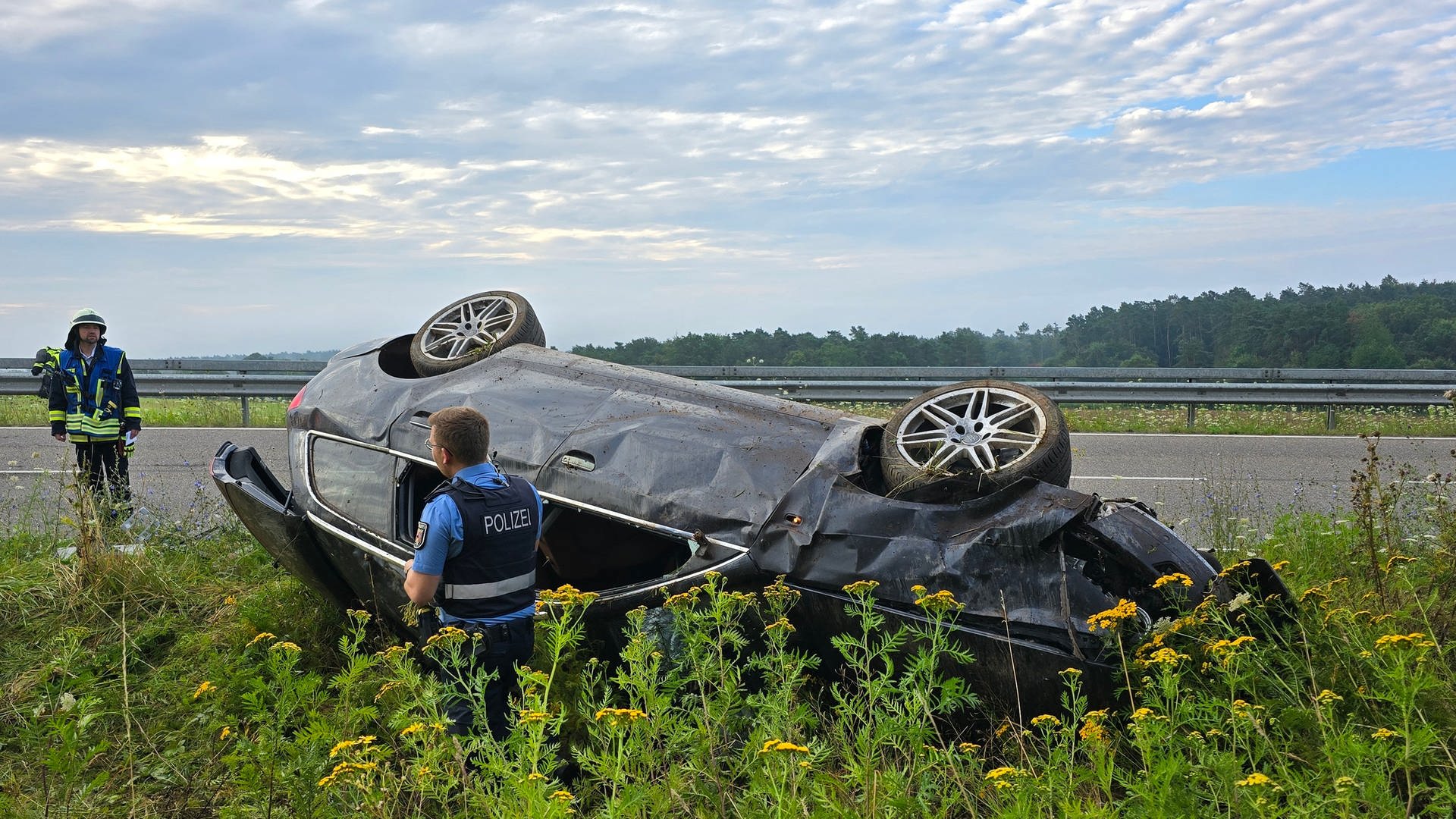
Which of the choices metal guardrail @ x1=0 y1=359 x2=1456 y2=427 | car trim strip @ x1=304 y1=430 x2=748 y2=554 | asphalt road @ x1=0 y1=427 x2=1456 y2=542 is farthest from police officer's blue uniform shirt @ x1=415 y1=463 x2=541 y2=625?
metal guardrail @ x1=0 y1=359 x2=1456 y2=427

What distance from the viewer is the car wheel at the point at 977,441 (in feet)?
12.8

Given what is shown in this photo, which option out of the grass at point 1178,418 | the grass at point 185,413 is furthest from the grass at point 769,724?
the grass at point 185,413

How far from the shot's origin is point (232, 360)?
1548cm

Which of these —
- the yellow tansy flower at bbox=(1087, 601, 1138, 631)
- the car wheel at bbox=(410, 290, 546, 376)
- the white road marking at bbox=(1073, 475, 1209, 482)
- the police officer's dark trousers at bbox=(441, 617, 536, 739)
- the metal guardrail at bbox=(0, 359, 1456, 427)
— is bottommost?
the white road marking at bbox=(1073, 475, 1209, 482)

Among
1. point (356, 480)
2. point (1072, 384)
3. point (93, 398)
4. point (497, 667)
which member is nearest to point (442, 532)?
point (497, 667)

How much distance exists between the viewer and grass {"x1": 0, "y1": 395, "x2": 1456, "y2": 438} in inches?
535

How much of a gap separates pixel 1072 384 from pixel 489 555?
1200 centimetres

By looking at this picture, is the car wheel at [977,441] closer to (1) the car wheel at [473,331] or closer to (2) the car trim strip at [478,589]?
(2) the car trim strip at [478,589]

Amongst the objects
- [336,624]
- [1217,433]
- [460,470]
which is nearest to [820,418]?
[460,470]

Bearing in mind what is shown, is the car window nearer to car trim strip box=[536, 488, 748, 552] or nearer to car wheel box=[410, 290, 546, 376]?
car wheel box=[410, 290, 546, 376]

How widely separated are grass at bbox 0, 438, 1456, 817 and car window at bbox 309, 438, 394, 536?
0.68 m

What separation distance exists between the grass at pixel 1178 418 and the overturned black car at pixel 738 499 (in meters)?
8.61

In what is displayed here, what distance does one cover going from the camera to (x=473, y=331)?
5918 mm

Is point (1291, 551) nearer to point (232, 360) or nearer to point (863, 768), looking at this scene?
point (863, 768)
